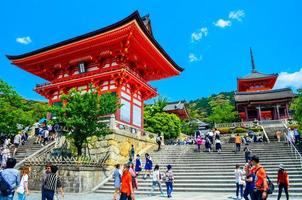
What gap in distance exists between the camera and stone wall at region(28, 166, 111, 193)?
52.9 ft

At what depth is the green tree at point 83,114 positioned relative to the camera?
1744 centimetres

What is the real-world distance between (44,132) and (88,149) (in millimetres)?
5842

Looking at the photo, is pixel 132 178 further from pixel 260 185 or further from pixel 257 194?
pixel 260 185

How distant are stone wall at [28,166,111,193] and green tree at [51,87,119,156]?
1712mm

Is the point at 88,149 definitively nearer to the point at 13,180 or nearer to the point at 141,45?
the point at 141,45

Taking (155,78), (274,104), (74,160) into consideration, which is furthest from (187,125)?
(74,160)

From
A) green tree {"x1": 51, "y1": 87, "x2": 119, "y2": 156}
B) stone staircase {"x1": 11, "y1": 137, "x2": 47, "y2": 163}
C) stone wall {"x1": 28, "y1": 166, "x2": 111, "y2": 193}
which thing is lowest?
stone wall {"x1": 28, "y1": 166, "x2": 111, "y2": 193}

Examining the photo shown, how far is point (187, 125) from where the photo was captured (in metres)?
53.7

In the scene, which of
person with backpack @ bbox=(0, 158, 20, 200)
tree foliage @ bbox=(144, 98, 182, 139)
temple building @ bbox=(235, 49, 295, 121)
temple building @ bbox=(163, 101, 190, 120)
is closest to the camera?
person with backpack @ bbox=(0, 158, 20, 200)

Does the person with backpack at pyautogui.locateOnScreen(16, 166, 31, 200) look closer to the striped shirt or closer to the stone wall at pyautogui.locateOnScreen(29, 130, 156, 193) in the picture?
the striped shirt

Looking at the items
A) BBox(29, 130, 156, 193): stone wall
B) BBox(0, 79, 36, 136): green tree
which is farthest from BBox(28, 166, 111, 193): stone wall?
BBox(0, 79, 36, 136): green tree

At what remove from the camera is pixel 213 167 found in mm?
18172

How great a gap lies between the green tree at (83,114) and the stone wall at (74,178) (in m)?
1.71

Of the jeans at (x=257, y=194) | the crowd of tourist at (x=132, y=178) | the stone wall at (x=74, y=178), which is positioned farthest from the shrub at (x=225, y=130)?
the jeans at (x=257, y=194)
